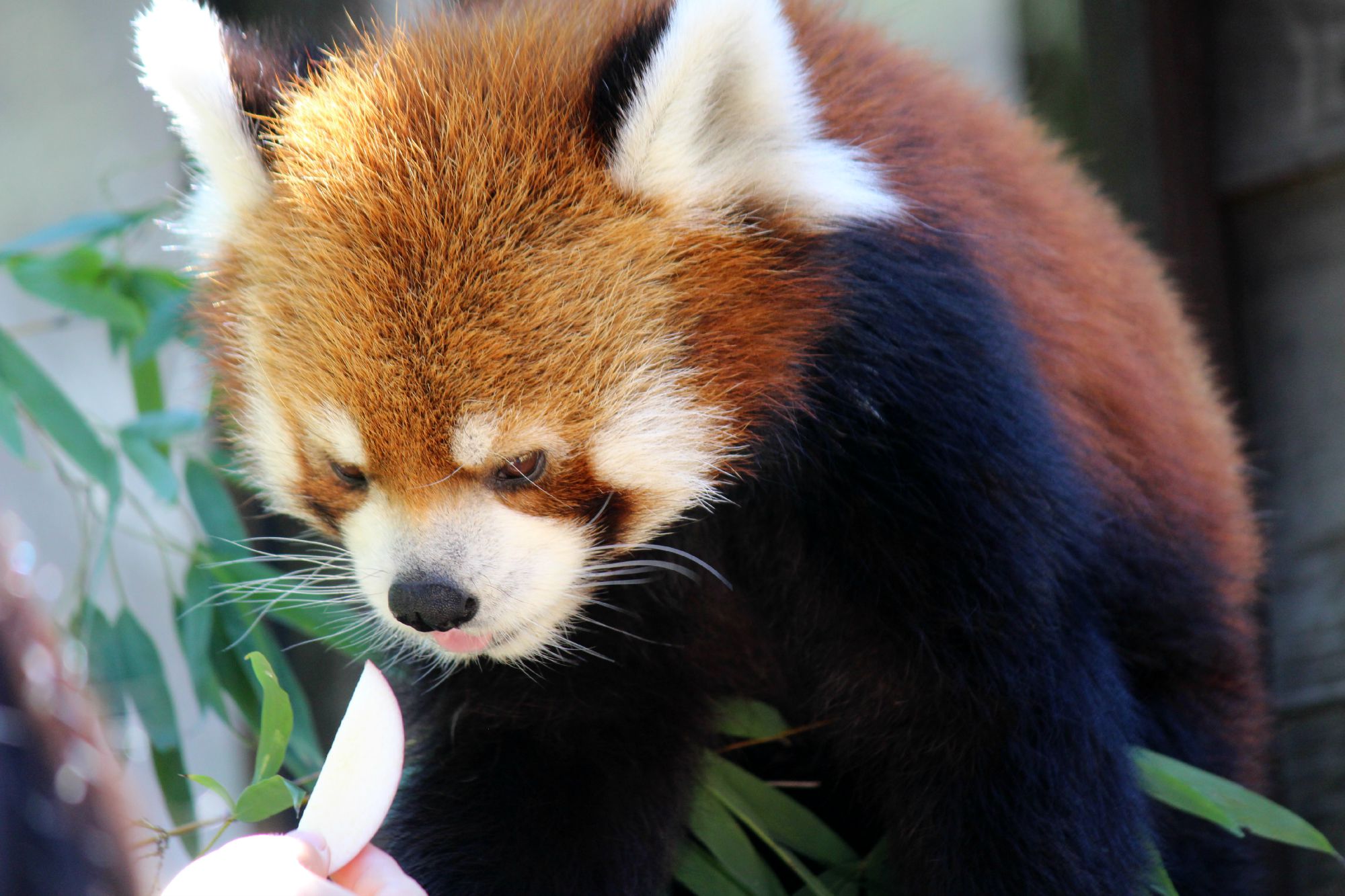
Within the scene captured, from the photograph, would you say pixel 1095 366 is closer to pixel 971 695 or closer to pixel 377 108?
pixel 971 695

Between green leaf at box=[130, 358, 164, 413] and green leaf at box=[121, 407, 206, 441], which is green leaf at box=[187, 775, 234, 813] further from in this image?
green leaf at box=[130, 358, 164, 413]

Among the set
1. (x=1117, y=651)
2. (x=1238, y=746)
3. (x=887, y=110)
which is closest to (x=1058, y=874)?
(x=1117, y=651)

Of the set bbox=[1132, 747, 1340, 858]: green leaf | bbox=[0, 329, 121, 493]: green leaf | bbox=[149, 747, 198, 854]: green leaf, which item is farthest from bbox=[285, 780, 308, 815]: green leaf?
bbox=[1132, 747, 1340, 858]: green leaf

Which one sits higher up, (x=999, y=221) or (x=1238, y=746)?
(x=999, y=221)

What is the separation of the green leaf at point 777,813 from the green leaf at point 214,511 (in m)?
0.95

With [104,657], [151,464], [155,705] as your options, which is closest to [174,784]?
[155,705]

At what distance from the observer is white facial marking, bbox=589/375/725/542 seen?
166 cm

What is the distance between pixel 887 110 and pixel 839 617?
2.43 ft

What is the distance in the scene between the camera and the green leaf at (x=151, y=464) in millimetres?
2340

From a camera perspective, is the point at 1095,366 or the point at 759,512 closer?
the point at 759,512

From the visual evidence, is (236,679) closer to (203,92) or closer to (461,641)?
(461,641)

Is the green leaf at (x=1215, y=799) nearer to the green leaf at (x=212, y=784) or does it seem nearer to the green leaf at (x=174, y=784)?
the green leaf at (x=212, y=784)

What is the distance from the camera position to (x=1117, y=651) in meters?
2.14

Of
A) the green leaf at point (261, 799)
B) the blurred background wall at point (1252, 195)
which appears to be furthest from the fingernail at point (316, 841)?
the blurred background wall at point (1252, 195)
